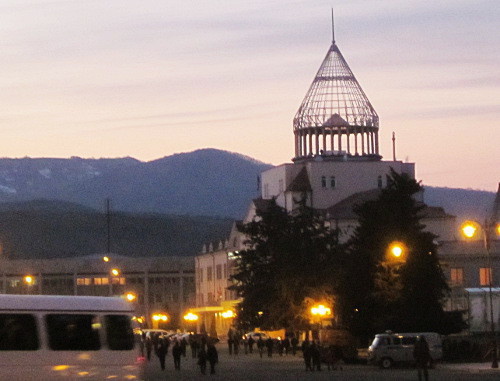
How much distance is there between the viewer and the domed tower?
139000mm

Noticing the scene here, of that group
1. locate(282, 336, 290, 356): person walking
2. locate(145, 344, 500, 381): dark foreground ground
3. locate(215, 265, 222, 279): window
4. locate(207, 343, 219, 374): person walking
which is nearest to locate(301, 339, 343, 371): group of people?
locate(145, 344, 500, 381): dark foreground ground

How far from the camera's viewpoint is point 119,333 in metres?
33.1

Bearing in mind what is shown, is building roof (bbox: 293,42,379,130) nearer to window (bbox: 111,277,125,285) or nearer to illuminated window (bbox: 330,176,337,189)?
illuminated window (bbox: 330,176,337,189)

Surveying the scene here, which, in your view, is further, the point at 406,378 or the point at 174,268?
the point at 174,268

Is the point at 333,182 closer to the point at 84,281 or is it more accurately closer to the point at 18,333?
the point at 84,281

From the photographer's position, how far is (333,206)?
131250mm

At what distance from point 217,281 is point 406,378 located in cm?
10061

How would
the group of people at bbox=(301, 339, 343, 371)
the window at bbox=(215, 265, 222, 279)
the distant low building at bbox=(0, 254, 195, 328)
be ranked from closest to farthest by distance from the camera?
the group of people at bbox=(301, 339, 343, 371)
the window at bbox=(215, 265, 222, 279)
the distant low building at bbox=(0, 254, 195, 328)

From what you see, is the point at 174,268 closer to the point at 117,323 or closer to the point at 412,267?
the point at 412,267

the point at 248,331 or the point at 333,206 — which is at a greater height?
the point at 333,206

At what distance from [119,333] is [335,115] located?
350ft

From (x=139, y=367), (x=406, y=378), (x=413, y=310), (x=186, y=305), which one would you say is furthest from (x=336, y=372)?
(x=186, y=305)

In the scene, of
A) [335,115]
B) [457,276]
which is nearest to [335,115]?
[335,115]

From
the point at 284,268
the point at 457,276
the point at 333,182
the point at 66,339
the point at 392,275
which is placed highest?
the point at 333,182
